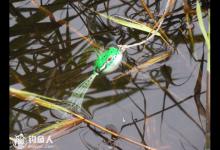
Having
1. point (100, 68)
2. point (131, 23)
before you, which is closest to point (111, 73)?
point (100, 68)

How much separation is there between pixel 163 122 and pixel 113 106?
17cm

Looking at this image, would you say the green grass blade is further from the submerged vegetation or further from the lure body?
the lure body

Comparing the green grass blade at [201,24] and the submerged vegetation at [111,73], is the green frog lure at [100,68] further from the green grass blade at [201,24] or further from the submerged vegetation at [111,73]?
the green grass blade at [201,24]

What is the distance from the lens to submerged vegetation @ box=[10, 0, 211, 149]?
46.1 inches

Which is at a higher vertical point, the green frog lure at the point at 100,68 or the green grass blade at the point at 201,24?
the green grass blade at the point at 201,24

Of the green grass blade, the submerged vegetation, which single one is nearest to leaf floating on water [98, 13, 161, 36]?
the submerged vegetation

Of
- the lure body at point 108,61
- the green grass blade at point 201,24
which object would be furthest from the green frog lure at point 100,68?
the green grass blade at point 201,24

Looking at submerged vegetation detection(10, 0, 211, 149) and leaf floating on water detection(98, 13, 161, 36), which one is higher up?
leaf floating on water detection(98, 13, 161, 36)

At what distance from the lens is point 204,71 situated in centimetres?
121

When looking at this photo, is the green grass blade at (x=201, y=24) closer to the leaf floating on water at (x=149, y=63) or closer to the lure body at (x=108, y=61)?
the leaf floating on water at (x=149, y=63)

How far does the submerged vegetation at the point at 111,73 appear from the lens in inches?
46.1

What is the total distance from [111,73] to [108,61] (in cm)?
4

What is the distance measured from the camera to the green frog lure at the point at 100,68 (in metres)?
1.18
